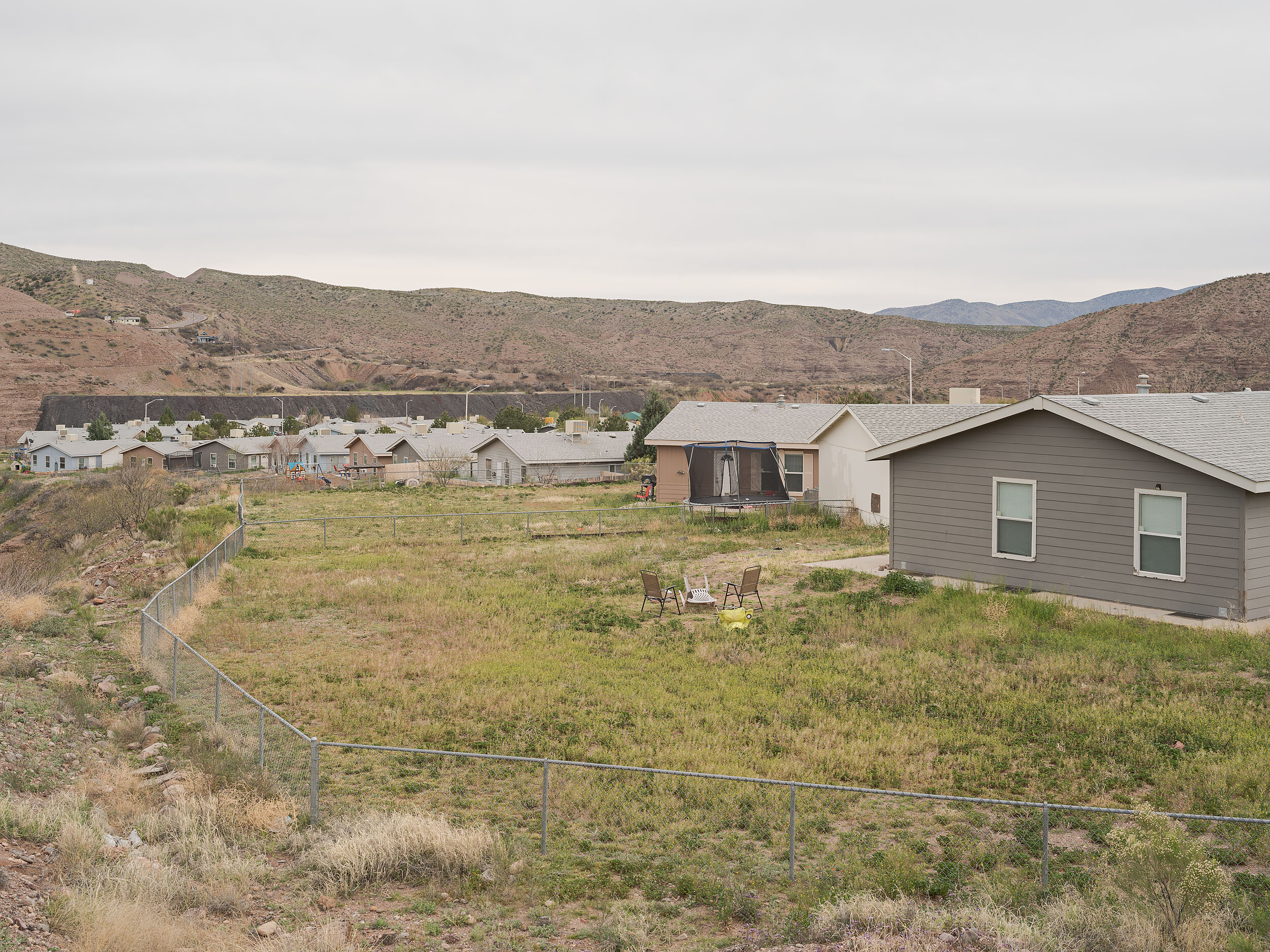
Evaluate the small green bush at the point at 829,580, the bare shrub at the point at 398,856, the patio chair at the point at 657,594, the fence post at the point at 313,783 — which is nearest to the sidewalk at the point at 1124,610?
the small green bush at the point at 829,580

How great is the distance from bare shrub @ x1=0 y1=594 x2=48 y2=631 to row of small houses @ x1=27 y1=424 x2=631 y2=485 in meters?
39.7

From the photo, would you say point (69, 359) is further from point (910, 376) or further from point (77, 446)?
point (910, 376)

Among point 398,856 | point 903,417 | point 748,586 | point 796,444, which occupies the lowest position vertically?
point 398,856

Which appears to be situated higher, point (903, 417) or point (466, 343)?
point (466, 343)

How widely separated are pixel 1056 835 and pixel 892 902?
2.56m

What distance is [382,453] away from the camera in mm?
75938

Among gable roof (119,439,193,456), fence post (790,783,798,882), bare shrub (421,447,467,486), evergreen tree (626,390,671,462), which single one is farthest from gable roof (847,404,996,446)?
gable roof (119,439,193,456)

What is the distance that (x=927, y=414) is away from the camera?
34.7 m

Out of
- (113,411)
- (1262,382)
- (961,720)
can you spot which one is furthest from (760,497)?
(113,411)

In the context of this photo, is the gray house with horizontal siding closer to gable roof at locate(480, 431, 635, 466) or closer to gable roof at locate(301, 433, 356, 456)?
gable roof at locate(480, 431, 635, 466)

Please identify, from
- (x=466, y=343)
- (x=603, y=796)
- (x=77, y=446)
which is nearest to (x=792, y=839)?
A: (x=603, y=796)

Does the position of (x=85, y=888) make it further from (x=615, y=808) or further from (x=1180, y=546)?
(x=1180, y=546)

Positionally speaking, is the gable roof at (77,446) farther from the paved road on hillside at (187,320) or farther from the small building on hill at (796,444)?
the paved road on hillside at (187,320)

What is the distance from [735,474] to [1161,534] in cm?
2298
